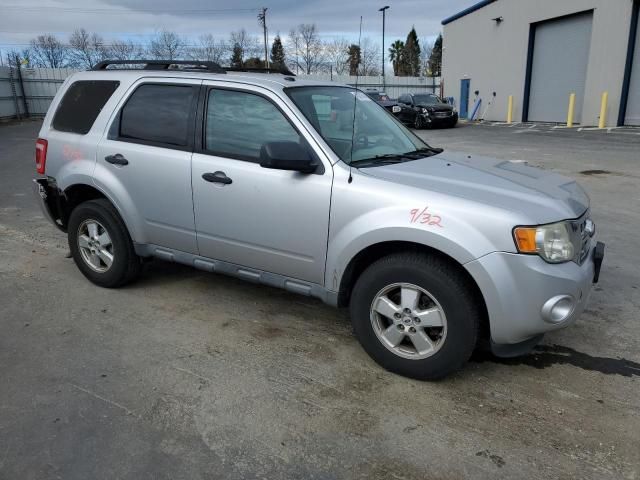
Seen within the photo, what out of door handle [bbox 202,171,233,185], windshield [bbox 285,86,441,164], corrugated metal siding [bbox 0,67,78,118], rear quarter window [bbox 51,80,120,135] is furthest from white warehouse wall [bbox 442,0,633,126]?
corrugated metal siding [bbox 0,67,78,118]

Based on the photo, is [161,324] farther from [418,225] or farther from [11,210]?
[11,210]

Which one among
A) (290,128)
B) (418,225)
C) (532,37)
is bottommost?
(418,225)

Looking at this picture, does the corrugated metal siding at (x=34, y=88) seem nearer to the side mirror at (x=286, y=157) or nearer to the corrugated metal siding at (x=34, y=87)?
the corrugated metal siding at (x=34, y=87)

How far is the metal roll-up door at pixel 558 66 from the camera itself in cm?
2153

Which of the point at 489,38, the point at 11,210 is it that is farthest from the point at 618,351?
the point at 489,38

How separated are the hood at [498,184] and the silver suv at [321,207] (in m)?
0.02

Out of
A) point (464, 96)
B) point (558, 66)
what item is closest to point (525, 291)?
point (558, 66)

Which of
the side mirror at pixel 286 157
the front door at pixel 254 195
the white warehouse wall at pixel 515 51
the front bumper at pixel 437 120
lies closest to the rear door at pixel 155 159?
the front door at pixel 254 195

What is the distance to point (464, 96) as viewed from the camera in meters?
30.9

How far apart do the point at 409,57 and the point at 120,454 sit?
7177 cm

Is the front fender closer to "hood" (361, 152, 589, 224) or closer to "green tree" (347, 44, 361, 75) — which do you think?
"hood" (361, 152, 589, 224)

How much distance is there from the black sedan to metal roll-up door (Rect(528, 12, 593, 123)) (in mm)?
4499

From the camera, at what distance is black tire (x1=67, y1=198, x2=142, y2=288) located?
4.35 m

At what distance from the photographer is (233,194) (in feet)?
11.9
